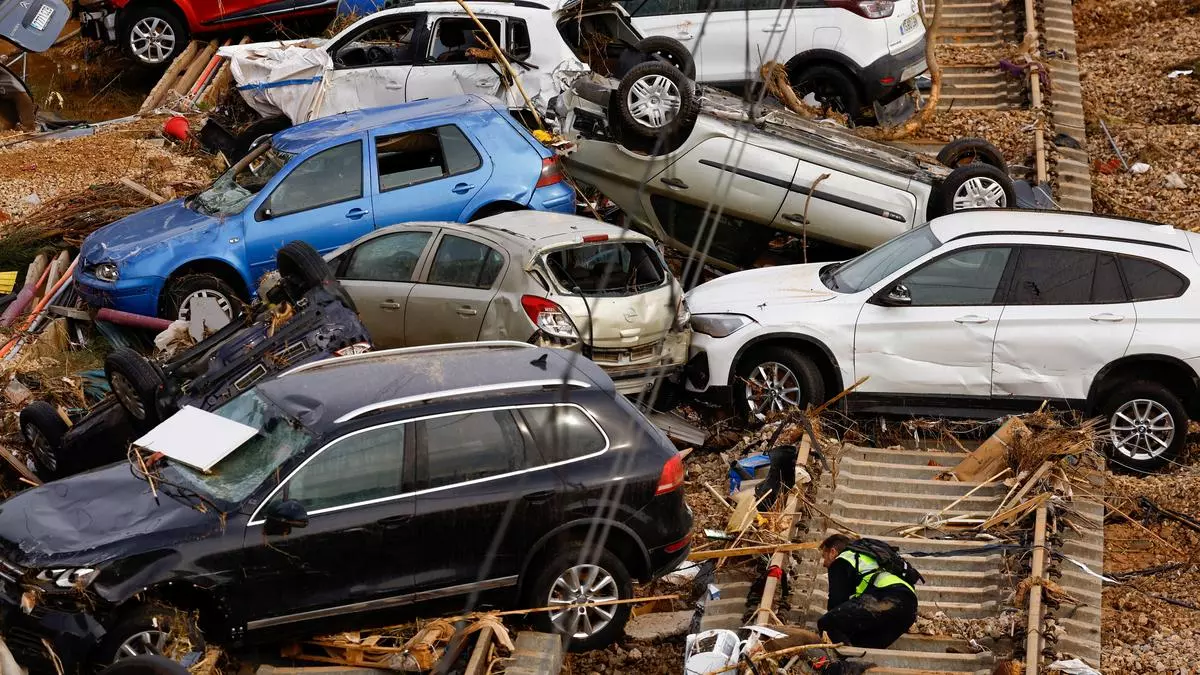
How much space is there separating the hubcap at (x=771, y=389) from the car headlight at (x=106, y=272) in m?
5.29

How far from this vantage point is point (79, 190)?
1530 cm

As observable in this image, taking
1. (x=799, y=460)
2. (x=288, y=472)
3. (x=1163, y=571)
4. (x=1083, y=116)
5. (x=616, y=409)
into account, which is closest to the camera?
(x=288, y=472)

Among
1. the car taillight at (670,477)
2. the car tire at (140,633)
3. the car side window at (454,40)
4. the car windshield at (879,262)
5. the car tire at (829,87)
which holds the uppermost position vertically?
the car tire at (829,87)

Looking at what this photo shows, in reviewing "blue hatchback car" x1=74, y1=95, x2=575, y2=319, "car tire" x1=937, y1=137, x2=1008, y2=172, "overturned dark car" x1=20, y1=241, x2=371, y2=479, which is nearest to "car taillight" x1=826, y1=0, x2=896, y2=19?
"car tire" x1=937, y1=137, x2=1008, y2=172

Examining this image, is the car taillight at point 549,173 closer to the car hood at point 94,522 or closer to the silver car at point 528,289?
the silver car at point 528,289

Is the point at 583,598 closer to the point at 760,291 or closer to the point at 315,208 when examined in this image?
the point at 760,291

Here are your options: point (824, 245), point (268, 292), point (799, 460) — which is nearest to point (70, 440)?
point (268, 292)

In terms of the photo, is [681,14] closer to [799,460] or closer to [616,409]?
[799,460]

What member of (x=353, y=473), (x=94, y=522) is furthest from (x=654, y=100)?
(x=94, y=522)

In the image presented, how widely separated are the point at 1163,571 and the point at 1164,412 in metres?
1.78

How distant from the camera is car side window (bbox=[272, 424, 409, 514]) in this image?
764 cm

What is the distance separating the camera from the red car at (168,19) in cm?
1822

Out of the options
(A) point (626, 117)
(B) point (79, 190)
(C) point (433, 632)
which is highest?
(A) point (626, 117)

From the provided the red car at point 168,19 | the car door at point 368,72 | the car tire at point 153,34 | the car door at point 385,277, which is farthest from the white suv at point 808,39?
the car tire at point 153,34
